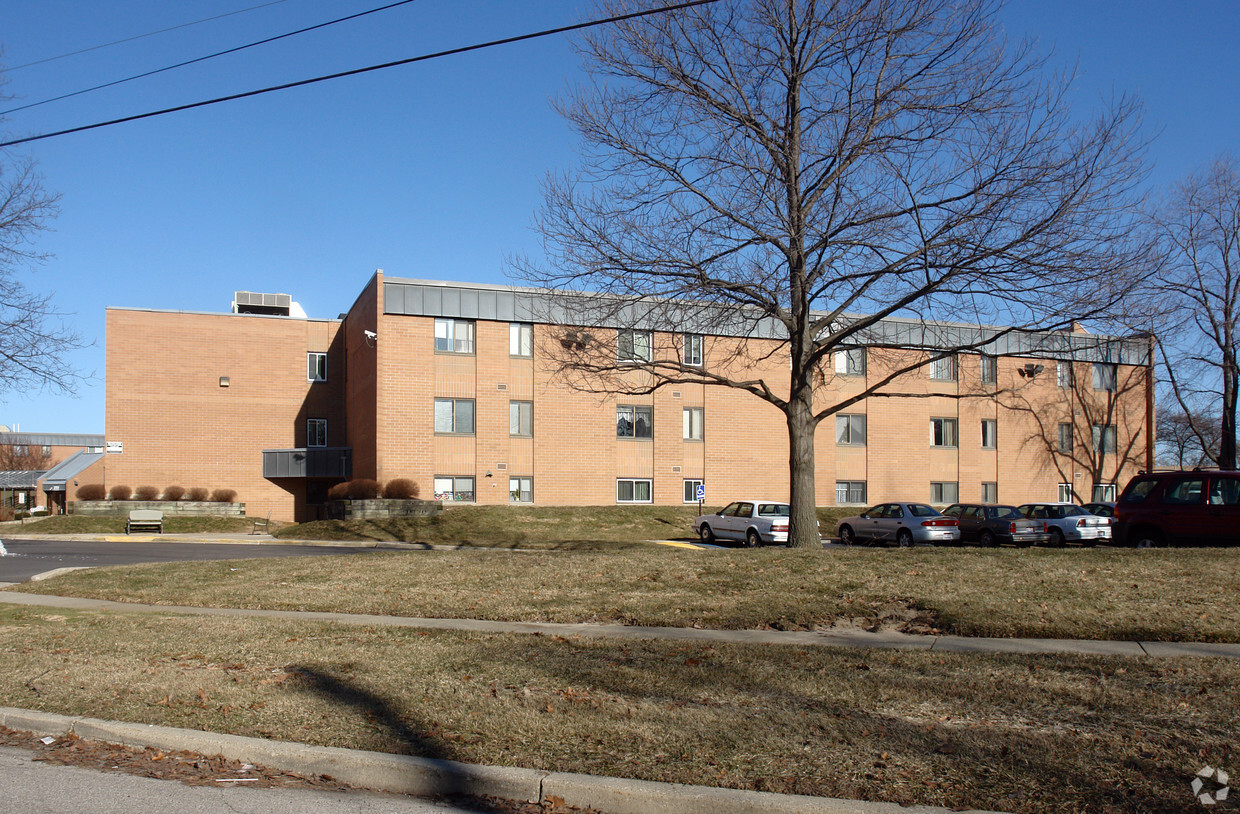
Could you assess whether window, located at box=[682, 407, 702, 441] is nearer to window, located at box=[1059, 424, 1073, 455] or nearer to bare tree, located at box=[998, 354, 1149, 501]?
bare tree, located at box=[998, 354, 1149, 501]

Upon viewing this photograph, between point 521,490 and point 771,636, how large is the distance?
89.5 feet

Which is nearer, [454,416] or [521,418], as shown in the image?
[454,416]

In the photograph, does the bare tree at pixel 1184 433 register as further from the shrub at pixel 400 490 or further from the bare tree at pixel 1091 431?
the shrub at pixel 400 490

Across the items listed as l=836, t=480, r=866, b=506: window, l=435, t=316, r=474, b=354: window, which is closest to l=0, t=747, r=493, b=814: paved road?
l=435, t=316, r=474, b=354: window

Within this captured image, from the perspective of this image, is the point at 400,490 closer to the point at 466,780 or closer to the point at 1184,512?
the point at 1184,512

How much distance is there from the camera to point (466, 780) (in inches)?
232

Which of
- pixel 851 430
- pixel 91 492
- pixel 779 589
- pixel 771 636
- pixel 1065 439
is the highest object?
pixel 851 430

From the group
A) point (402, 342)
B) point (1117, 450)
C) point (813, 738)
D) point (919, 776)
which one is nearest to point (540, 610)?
point (813, 738)

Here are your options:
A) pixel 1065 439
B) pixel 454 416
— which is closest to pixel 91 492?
pixel 454 416

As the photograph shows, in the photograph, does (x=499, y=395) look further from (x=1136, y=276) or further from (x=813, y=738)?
(x=813, y=738)

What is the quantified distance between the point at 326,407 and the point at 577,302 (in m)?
30.3

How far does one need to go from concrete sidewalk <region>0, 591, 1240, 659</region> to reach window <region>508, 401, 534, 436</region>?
2376 cm

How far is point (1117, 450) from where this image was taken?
44.9 m

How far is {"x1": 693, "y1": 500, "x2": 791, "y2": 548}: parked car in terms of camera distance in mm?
28203
